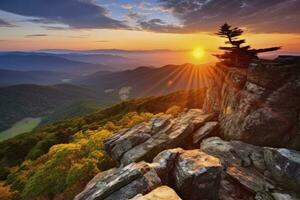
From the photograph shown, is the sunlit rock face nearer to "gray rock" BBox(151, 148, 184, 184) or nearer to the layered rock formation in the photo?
the layered rock formation

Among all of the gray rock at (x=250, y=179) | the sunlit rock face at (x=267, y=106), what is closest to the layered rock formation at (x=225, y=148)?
the sunlit rock face at (x=267, y=106)

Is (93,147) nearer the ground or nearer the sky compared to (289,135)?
nearer the ground

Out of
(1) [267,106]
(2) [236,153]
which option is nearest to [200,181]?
(2) [236,153]

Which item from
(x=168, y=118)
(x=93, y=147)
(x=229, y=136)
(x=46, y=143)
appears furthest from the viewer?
(x=46, y=143)

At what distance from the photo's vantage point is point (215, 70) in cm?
4950

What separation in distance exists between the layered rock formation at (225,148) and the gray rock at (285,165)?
0.31 ft

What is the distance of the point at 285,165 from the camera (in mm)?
28562

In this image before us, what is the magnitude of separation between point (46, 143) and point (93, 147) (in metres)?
50.9

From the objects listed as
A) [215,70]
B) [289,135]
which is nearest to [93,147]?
[215,70]

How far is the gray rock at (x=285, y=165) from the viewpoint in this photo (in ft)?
90.5

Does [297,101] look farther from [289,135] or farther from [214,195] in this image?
[214,195]

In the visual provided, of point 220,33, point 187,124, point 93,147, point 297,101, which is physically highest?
point 220,33

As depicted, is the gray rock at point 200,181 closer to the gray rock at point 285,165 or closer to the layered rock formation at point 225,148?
the layered rock formation at point 225,148

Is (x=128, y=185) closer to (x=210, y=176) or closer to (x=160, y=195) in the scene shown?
(x=160, y=195)
